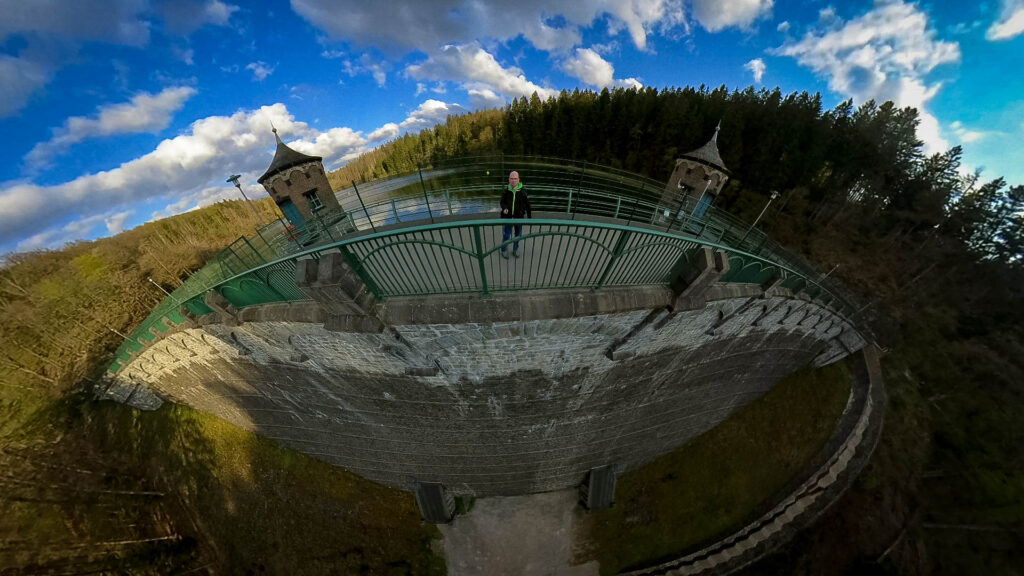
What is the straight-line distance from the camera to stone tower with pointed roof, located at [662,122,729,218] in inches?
562

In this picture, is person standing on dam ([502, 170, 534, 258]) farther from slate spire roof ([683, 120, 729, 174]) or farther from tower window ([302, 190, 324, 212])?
tower window ([302, 190, 324, 212])

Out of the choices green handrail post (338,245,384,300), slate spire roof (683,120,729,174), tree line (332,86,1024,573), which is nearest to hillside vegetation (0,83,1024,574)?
tree line (332,86,1024,573)

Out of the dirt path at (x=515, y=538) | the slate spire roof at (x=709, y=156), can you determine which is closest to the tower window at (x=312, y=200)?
the dirt path at (x=515, y=538)

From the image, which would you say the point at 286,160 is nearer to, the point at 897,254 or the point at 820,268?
the point at 820,268

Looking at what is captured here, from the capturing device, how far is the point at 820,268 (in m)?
21.7

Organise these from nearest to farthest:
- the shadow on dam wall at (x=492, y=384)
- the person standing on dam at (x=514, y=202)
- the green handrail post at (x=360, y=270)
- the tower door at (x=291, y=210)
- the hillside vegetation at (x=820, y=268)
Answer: the green handrail post at (x=360, y=270), the person standing on dam at (x=514, y=202), the shadow on dam wall at (x=492, y=384), the hillside vegetation at (x=820, y=268), the tower door at (x=291, y=210)

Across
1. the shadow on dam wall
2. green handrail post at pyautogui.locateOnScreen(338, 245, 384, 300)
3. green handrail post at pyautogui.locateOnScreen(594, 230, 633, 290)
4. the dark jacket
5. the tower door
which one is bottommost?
the shadow on dam wall

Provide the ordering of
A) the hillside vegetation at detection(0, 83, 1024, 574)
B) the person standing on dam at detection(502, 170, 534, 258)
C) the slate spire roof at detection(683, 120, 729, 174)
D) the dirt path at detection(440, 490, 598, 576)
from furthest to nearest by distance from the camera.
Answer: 1. the slate spire roof at detection(683, 120, 729, 174)
2. the hillside vegetation at detection(0, 83, 1024, 574)
3. the dirt path at detection(440, 490, 598, 576)
4. the person standing on dam at detection(502, 170, 534, 258)

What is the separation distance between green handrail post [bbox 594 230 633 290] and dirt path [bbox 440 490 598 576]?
9.52 metres

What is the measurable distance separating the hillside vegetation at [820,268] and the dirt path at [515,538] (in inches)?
53.9

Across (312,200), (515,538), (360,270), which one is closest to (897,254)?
(515,538)

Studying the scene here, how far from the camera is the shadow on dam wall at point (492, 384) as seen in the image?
6238mm

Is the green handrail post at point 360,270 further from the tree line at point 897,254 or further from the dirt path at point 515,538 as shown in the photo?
the tree line at point 897,254

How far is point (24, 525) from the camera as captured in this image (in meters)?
11.2
